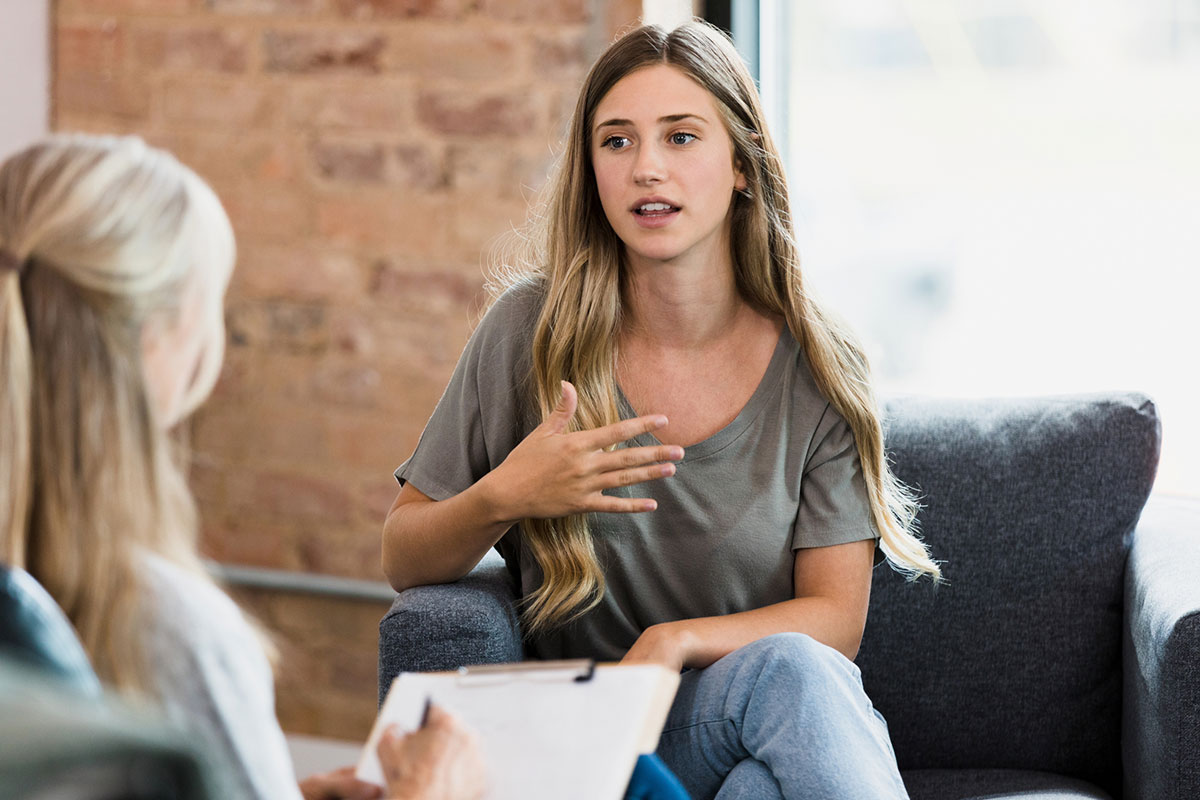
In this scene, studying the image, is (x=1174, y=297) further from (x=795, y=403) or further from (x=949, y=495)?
Result: (x=795, y=403)

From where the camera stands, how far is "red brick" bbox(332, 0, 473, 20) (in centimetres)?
242

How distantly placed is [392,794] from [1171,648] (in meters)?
0.99

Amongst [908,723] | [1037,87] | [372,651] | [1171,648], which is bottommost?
[372,651]

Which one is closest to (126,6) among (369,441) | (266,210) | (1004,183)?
(266,210)

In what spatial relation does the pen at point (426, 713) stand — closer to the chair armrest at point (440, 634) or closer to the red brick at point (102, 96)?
the chair armrest at point (440, 634)

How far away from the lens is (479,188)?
96.8 inches

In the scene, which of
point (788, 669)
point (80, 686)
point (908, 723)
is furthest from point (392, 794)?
point (908, 723)

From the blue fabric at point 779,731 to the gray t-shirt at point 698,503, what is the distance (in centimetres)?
21

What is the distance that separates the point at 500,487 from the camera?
1.55 metres

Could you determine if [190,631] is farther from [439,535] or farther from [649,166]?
[649,166]

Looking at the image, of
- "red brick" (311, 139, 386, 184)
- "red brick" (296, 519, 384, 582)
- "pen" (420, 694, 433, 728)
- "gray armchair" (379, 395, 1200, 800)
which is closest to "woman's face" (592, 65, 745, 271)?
"gray armchair" (379, 395, 1200, 800)

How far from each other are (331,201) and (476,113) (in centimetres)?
35

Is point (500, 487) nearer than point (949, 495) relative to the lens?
Yes

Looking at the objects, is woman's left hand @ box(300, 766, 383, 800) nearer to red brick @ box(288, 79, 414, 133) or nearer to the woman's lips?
the woman's lips
